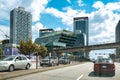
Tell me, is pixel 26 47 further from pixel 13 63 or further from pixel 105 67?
pixel 105 67

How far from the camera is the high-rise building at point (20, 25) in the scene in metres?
141

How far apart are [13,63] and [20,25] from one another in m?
115

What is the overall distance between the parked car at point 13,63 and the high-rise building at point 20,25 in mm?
108561

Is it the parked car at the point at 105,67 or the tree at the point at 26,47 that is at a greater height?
the tree at the point at 26,47

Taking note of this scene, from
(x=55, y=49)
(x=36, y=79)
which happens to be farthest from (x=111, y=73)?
(x=55, y=49)

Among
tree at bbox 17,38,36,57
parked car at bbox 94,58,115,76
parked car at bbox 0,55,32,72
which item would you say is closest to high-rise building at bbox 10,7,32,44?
tree at bbox 17,38,36,57

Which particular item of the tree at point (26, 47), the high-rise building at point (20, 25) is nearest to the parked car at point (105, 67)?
the tree at point (26, 47)

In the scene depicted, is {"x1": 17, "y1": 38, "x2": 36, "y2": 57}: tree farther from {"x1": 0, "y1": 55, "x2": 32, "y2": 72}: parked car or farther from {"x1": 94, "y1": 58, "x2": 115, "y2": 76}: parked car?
{"x1": 94, "y1": 58, "x2": 115, "y2": 76}: parked car

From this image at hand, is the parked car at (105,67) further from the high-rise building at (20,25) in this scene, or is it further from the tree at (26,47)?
the high-rise building at (20,25)

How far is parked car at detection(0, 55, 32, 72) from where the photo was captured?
82.2 ft

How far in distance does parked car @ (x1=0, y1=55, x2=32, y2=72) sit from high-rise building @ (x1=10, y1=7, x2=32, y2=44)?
4274 inches

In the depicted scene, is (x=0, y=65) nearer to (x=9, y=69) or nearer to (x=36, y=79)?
(x=9, y=69)

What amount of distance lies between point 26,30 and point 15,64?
123 meters

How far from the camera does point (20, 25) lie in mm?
139875
